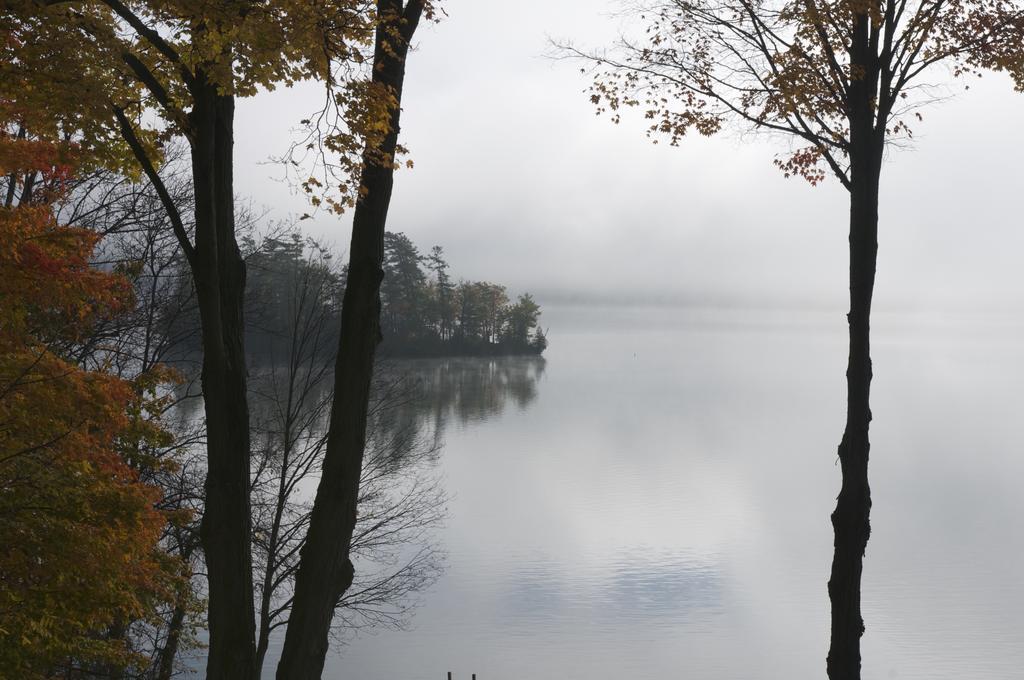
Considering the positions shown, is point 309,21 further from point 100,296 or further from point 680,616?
point 680,616

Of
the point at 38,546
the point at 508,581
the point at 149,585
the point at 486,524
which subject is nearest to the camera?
the point at 38,546

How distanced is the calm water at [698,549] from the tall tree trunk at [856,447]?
45.7ft

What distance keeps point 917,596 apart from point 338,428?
24968 millimetres

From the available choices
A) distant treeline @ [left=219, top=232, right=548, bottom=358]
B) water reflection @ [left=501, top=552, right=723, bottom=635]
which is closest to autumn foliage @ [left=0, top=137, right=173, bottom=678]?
water reflection @ [left=501, top=552, right=723, bottom=635]

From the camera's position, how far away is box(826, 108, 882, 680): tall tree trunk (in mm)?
8016

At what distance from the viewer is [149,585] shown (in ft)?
33.5

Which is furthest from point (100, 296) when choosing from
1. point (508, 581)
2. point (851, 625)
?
point (508, 581)

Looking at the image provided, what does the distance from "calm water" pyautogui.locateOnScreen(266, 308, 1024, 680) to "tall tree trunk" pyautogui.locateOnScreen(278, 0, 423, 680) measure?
51.2ft

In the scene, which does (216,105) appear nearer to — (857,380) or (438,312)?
(857,380)

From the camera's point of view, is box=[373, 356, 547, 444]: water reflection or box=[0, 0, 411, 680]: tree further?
box=[373, 356, 547, 444]: water reflection

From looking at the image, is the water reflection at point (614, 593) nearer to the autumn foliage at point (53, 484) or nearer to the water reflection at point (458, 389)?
the water reflection at point (458, 389)

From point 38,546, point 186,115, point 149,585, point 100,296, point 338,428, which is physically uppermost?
point 186,115

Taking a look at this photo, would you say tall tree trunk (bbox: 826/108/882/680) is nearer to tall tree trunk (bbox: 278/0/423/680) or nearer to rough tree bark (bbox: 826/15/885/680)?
rough tree bark (bbox: 826/15/885/680)

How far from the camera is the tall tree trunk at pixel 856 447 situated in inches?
316
